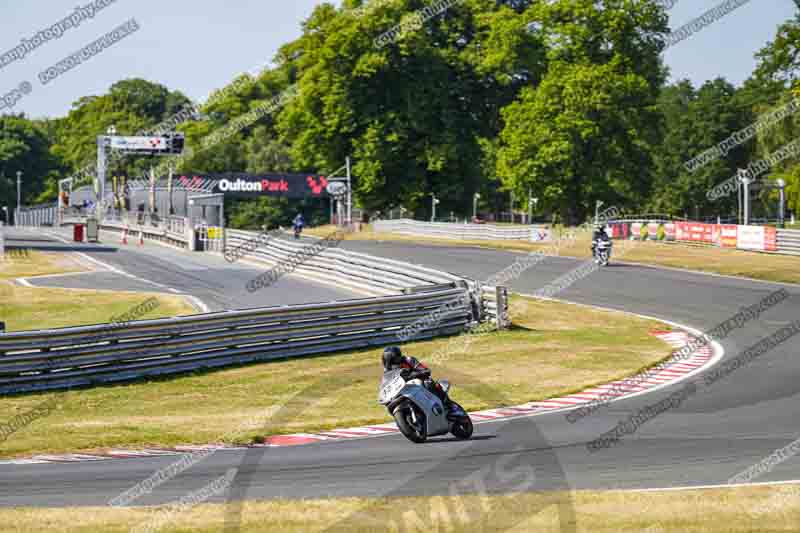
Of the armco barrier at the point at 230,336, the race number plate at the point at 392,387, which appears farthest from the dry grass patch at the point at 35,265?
the race number plate at the point at 392,387

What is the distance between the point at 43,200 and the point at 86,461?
423 feet

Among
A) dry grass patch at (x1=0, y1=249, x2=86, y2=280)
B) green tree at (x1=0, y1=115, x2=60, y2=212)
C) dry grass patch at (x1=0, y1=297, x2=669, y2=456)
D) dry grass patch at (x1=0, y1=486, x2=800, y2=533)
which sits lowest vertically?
dry grass patch at (x1=0, y1=297, x2=669, y2=456)

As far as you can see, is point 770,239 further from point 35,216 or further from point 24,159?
point 24,159

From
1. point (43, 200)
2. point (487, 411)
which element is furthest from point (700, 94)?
point (487, 411)

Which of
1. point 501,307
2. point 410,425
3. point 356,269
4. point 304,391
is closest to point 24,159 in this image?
point 356,269

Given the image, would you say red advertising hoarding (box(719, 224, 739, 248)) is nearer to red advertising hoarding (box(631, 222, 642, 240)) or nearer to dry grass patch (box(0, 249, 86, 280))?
red advertising hoarding (box(631, 222, 642, 240))

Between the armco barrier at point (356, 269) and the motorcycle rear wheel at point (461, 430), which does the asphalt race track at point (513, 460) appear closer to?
the motorcycle rear wheel at point (461, 430)

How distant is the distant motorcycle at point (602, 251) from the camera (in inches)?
1572

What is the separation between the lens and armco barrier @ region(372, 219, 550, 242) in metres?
57.4

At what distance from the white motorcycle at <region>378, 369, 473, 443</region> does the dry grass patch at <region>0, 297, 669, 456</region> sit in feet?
6.37

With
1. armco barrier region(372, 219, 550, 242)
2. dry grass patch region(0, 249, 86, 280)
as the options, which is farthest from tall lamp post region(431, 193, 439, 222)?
dry grass patch region(0, 249, 86, 280)

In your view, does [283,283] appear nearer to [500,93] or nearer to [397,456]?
[397,456]

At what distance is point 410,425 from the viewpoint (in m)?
12.6

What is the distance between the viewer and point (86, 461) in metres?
12.0
